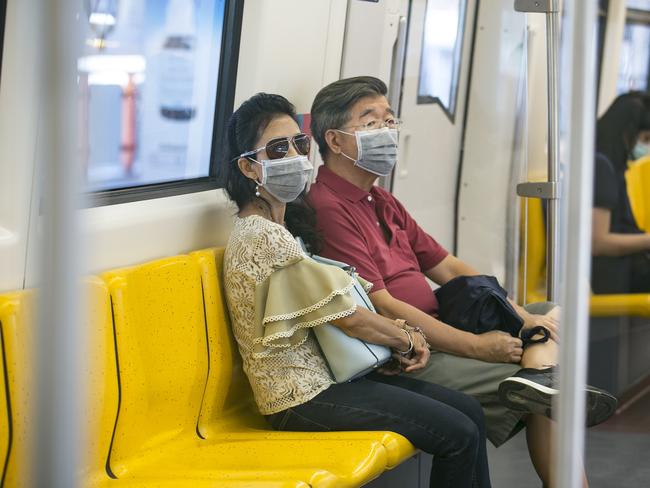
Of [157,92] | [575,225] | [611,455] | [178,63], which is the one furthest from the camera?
[611,455]

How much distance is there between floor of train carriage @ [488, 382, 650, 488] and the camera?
392 cm

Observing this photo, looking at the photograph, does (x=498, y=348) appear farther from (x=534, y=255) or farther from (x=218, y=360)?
(x=534, y=255)

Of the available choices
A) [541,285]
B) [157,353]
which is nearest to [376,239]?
[157,353]

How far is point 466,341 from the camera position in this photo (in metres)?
3.47

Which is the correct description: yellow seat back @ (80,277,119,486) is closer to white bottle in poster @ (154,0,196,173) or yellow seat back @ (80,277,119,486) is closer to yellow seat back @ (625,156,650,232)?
white bottle in poster @ (154,0,196,173)

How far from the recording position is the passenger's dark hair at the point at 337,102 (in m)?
3.53

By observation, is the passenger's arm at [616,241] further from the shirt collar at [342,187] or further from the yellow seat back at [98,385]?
the yellow seat back at [98,385]

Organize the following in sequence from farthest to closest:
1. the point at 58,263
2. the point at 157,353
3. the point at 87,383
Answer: the point at 157,353 < the point at 87,383 < the point at 58,263

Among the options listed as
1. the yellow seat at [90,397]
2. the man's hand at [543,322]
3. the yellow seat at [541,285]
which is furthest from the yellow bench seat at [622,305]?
the yellow seat at [90,397]

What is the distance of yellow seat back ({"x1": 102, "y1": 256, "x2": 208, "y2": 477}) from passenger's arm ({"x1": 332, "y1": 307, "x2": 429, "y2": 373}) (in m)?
0.44

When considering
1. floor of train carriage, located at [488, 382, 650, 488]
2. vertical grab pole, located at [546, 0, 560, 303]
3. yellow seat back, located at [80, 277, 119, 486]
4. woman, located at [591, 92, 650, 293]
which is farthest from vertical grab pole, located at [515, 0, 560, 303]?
yellow seat back, located at [80, 277, 119, 486]

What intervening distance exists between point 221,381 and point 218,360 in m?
0.07

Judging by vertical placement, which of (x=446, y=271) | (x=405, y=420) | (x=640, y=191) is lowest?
(x=405, y=420)

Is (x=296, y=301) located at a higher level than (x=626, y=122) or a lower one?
lower
